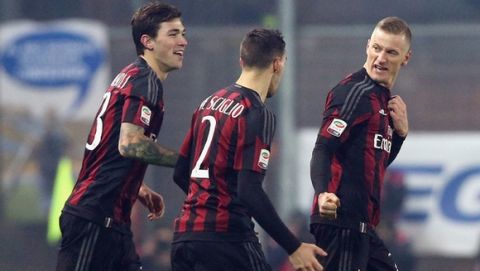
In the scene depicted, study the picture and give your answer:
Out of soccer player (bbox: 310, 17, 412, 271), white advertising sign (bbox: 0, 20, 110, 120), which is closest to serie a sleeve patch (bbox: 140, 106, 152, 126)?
soccer player (bbox: 310, 17, 412, 271)

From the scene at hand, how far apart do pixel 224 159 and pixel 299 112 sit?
27.7 feet

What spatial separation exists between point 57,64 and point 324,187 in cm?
934

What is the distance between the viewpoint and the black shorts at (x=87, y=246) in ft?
25.5

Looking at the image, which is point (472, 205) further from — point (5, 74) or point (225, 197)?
point (225, 197)

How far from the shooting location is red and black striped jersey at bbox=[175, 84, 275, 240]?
7.25 meters

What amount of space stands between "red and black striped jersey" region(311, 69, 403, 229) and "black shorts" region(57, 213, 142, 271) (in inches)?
45.2

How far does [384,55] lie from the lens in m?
8.06

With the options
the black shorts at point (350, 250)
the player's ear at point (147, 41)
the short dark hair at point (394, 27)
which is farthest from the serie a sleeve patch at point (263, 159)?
the short dark hair at point (394, 27)

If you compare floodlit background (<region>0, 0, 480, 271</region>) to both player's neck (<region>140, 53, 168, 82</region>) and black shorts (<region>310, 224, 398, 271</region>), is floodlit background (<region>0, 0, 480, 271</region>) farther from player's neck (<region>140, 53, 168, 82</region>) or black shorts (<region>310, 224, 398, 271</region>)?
player's neck (<region>140, 53, 168, 82</region>)

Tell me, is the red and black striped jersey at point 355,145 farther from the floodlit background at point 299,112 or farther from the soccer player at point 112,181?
the floodlit background at point 299,112

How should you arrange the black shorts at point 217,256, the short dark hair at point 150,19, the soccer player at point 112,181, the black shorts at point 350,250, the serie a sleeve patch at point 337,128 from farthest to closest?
1. the short dark hair at point 150,19
2. the black shorts at point 350,250
3. the serie a sleeve patch at point 337,128
4. the soccer player at point 112,181
5. the black shorts at point 217,256

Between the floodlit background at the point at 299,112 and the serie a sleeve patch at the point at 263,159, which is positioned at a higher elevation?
the floodlit background at the point at 299,112

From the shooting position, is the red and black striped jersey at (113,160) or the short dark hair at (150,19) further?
the short dark hair at (150,19)

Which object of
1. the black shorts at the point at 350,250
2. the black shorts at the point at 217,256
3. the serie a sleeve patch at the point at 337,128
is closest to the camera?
the black shorts at the point at 217,256
